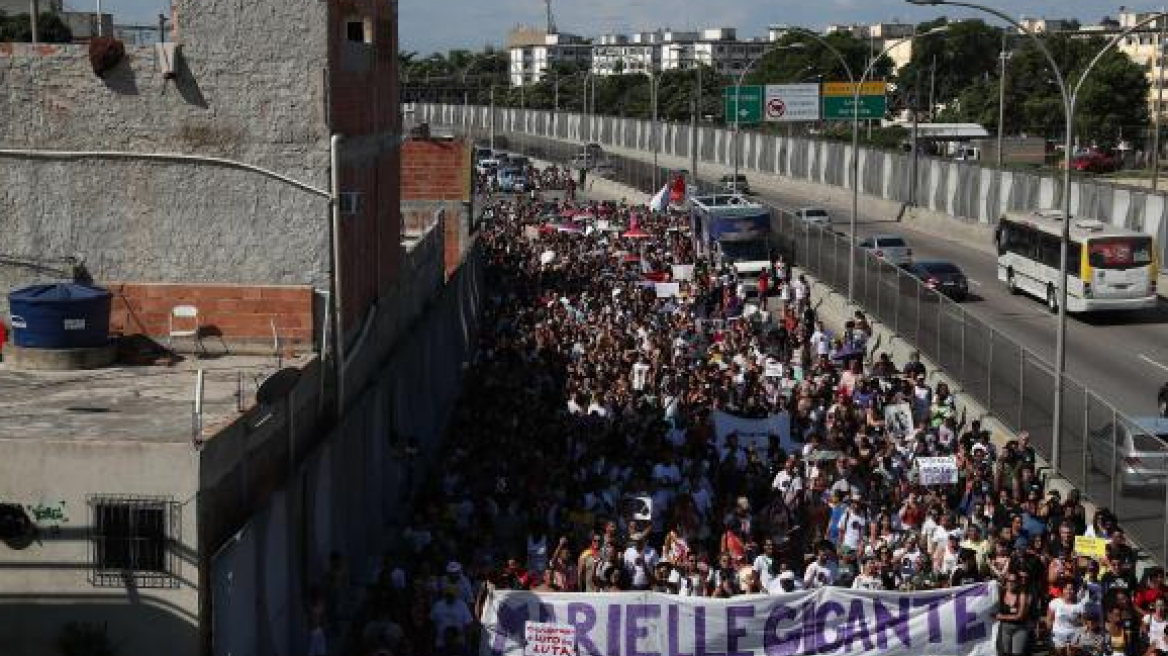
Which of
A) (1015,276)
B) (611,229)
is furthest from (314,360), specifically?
(611,229)

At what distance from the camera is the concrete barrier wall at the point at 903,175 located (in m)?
49.6

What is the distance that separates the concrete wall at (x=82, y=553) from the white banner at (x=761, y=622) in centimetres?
290

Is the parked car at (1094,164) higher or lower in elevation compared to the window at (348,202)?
lower

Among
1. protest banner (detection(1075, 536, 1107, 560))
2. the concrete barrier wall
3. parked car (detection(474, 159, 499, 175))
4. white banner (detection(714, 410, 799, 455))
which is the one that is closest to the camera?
protest banner (detection(1075, 536, 1107, 560))

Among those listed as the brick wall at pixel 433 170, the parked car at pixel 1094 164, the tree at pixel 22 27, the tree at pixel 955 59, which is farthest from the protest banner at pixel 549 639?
the tree at pixel 955 59

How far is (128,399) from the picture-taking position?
708 inches

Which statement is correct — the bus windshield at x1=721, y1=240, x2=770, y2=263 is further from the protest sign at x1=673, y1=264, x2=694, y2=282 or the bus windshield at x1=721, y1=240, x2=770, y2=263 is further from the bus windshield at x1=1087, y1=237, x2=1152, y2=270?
the bus windshield at x1=1087, y1=237, x2=1152, y2=270

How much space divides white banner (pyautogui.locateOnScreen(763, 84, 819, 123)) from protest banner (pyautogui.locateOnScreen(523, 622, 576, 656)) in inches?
3127

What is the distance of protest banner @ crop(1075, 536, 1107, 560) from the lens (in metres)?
17.7

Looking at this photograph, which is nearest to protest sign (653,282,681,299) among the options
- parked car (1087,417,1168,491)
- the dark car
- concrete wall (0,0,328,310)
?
the dark car

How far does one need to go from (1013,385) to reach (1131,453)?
5806 mm

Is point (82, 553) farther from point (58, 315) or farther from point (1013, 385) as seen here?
point (1013, 385)

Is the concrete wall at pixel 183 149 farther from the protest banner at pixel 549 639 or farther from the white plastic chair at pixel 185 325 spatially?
the protest banner at pixel 549 639

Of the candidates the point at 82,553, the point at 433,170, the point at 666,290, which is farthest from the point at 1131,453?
the point at 433,170
